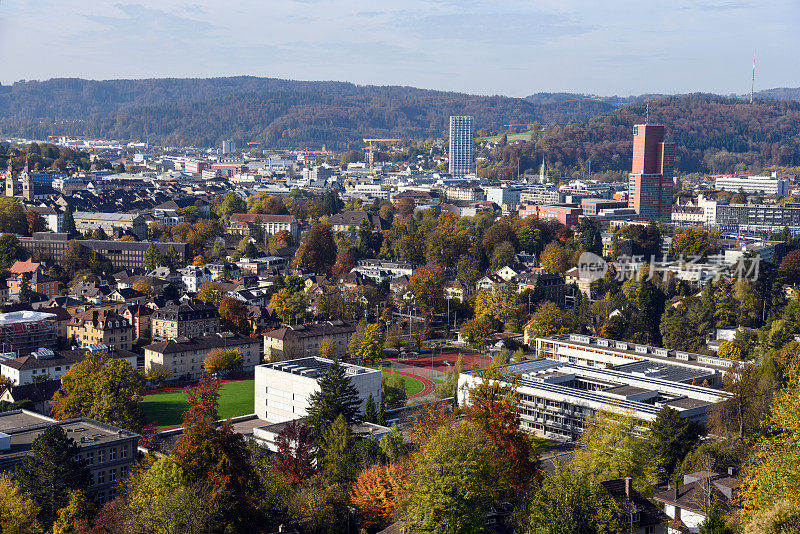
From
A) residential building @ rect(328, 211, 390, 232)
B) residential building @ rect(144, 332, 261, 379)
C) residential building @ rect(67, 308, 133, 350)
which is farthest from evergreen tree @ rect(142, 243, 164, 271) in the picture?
residential building @ rect(144, 332, 261, 379)

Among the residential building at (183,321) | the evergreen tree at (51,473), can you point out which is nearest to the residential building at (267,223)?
the residential building at (183,321)

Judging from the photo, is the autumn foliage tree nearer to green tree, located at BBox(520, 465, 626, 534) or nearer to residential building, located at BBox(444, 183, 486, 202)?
green tree, located at BBox(520, 465, 626, 534)

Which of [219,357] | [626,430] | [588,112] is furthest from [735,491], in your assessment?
[588,112]

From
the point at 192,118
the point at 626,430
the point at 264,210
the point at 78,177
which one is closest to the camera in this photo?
the point at 626,430

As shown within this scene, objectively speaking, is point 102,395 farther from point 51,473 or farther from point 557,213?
point 557,213

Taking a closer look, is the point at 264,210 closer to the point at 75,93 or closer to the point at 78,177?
the point at 78,177

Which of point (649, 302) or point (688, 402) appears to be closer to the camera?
point (688, 402)

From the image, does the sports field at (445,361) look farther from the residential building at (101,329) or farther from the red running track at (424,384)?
the residential building at (101,329)

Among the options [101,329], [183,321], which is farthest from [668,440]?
[101,329]
